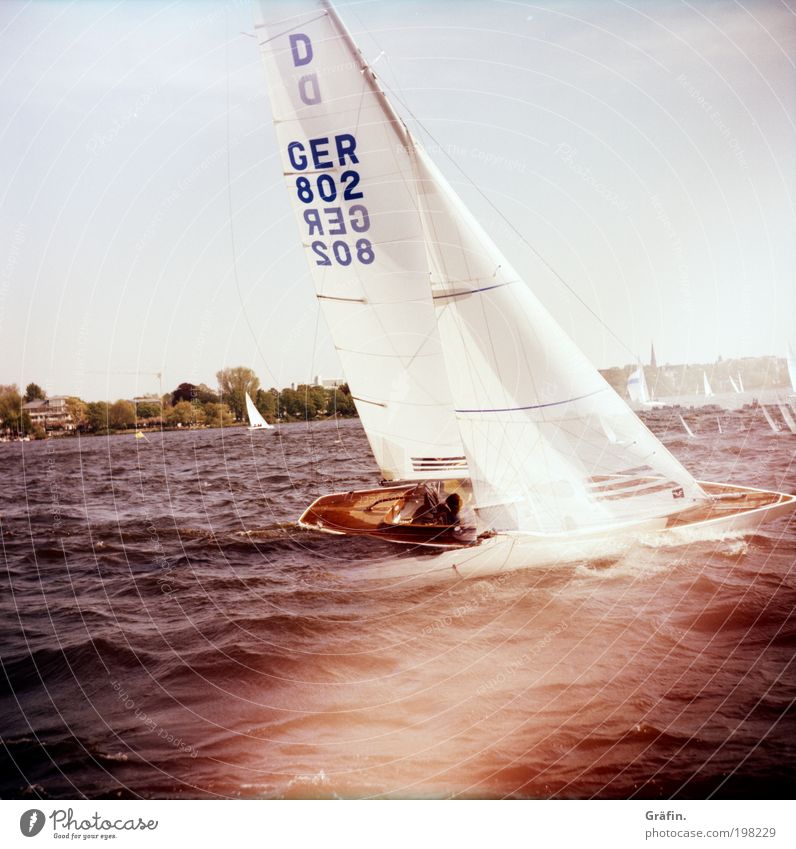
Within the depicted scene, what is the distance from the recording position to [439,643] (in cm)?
515

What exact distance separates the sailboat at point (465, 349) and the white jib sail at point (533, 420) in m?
0.01

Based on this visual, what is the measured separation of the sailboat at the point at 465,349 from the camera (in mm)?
5840

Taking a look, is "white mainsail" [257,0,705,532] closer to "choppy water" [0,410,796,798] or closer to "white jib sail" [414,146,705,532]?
"white jib sail" [414,146,705,532]

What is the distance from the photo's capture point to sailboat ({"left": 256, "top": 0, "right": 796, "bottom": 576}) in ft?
19.2

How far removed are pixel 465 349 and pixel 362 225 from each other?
167 cm

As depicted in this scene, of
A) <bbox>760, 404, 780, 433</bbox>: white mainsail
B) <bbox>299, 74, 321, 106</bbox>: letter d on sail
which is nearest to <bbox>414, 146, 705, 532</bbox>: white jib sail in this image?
<bbox>299, 74, 321, 106</bbox>: letter d on sail

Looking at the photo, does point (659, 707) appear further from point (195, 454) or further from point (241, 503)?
point (195, 454)

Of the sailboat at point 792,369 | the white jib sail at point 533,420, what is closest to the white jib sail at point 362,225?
the white jib sail at point 533,420

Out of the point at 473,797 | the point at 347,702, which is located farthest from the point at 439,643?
the point at 473,797

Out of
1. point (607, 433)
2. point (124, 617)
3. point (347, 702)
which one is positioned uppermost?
point (607, 433)

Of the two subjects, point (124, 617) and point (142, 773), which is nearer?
point (142, 773)

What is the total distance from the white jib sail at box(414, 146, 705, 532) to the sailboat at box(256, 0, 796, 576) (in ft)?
0.05

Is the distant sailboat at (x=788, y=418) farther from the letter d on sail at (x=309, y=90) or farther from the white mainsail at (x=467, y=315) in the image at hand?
the letter d on sail at (x=309, y=90)
